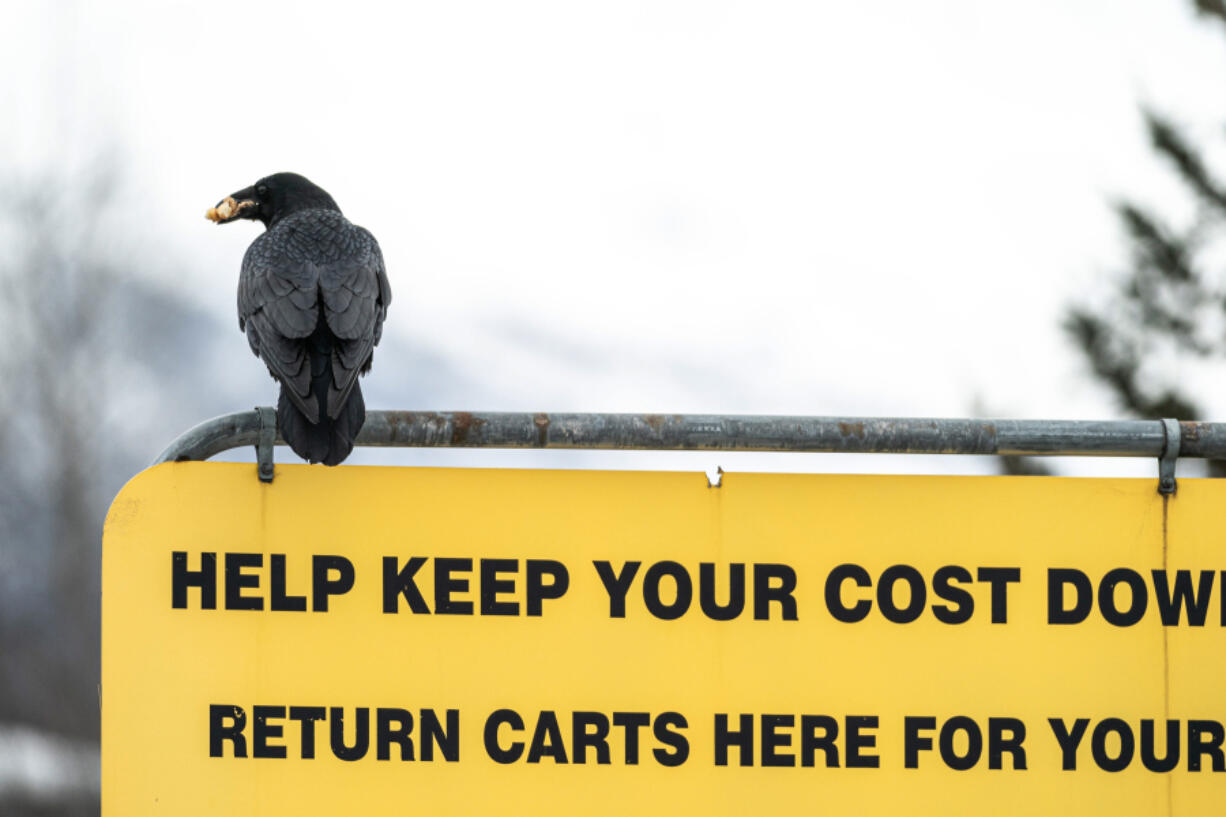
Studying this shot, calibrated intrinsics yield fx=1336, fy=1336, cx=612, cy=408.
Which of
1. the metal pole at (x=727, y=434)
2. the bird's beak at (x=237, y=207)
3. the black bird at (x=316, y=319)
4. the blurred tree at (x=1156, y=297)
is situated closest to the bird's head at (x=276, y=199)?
the bird's beak at (x=237, y=207)

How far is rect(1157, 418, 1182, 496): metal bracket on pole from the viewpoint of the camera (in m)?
1.80

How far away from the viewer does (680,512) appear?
5.97 ft

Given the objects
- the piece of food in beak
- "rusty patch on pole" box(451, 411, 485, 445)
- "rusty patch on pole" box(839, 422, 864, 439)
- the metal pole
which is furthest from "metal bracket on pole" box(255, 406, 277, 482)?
the piece of food in beak

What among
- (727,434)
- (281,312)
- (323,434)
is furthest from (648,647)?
(281,312)

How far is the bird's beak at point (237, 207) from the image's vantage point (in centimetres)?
322

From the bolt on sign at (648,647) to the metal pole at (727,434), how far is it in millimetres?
51

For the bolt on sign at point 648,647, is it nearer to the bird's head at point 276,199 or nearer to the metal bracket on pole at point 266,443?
the metal bracket on pole at point 266,443

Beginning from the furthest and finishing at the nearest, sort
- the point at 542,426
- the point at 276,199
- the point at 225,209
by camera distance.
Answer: the point at 276,199, the point at 225,209, the point at 542,426

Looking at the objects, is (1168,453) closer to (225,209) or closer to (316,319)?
(316,319)

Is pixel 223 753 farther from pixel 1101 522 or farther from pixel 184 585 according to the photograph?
pixel 1101 522

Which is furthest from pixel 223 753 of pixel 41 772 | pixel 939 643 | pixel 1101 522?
pixel 41 772

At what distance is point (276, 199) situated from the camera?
11.1 ft

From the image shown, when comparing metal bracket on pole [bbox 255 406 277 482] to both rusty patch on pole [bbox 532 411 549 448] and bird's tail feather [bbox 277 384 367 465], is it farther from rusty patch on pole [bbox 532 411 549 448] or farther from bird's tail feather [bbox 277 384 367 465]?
rusty patch on pole [bbox 532 411 549 448]

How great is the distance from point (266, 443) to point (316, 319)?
1.54 ft
